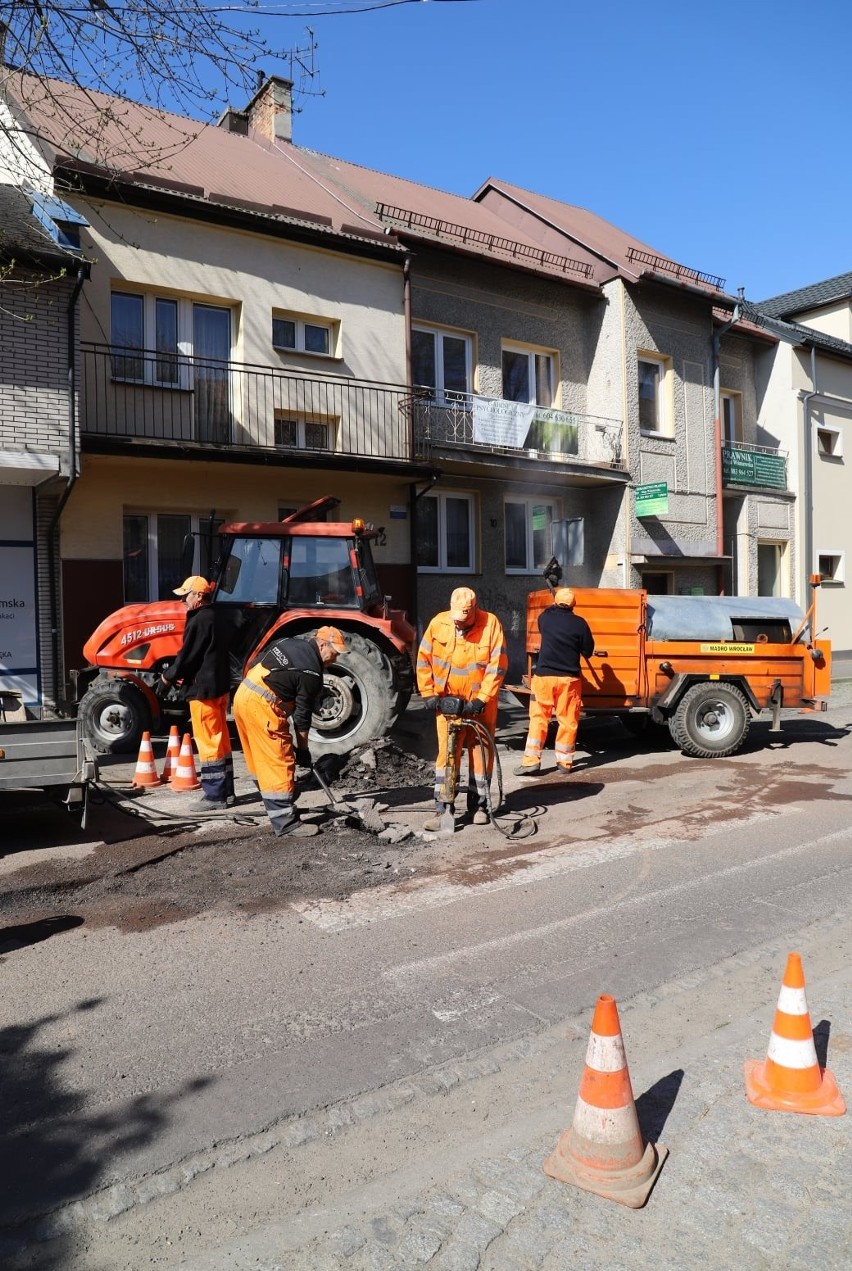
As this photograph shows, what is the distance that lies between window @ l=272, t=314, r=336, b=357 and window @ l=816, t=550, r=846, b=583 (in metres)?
14.2

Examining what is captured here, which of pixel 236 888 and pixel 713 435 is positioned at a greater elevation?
pixel 713 435

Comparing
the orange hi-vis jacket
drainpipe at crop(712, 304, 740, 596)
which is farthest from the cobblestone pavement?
drainpipe at crop(712, 304, 740, 596)

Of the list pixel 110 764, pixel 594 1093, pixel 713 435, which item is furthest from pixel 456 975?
pixel 713 435

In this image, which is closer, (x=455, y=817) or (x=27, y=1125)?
(x=27, y=1125)

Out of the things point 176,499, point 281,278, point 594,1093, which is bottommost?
point 594,1093

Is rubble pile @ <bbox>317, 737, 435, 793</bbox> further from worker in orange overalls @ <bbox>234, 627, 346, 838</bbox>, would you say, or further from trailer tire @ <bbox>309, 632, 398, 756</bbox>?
worker in orange overalls @ <bbox>234, 627, 346, 838</bbox>

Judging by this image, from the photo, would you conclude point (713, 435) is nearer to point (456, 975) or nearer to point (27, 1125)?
point (456, 975)

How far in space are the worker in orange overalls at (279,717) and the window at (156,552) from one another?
6.56 meters

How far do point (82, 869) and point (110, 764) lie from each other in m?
3.49

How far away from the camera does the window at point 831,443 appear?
73.5 ft

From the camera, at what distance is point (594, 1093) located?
277cm

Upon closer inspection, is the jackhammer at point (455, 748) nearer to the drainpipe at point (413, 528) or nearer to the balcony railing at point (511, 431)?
the drainpipe at point (413, 528)

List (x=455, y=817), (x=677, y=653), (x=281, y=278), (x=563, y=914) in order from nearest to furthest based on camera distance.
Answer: (x=563, y=914)
(x=455, y=817)
(x=677, y=653)
(x=281, y=278)

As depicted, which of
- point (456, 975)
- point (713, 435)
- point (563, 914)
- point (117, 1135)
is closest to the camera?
point (117, 1135)
